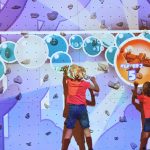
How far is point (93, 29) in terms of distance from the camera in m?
2.79

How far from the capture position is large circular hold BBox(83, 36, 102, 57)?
9.09 feet

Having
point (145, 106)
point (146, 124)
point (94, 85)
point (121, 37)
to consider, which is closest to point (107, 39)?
point (121, 37)

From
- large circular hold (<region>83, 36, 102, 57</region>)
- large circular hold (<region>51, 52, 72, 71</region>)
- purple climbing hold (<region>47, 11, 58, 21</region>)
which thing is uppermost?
purple climbing hold (<region>47, 11, 58, 21</region>)

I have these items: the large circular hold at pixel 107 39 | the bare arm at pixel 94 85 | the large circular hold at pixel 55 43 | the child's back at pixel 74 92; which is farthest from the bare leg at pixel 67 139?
the large circular hold at pixel 107 39

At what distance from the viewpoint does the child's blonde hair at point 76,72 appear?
274 centimetres

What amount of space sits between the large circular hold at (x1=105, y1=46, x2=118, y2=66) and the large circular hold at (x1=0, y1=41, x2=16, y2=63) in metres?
0.63

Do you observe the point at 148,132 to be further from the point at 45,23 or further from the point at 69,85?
the point at 45,23

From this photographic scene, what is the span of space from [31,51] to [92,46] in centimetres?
42

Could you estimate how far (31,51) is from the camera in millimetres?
2730

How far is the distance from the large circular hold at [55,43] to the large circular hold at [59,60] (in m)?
0.03

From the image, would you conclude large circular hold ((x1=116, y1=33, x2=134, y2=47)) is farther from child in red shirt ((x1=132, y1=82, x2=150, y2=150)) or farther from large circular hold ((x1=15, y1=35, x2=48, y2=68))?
large circular hold ((x1=15, y1=35, x2=48, y2=68))

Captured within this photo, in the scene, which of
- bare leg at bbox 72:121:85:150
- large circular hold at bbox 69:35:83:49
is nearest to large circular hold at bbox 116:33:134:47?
large circular hold at bbox 69:35:83:49

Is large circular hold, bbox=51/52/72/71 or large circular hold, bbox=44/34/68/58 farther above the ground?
large circular hold, bbox=44/34/68/58

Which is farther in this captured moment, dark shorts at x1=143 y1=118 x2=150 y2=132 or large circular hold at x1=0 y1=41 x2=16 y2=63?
dark shorts at x1=143 y1=118 x2=150 y2=132
